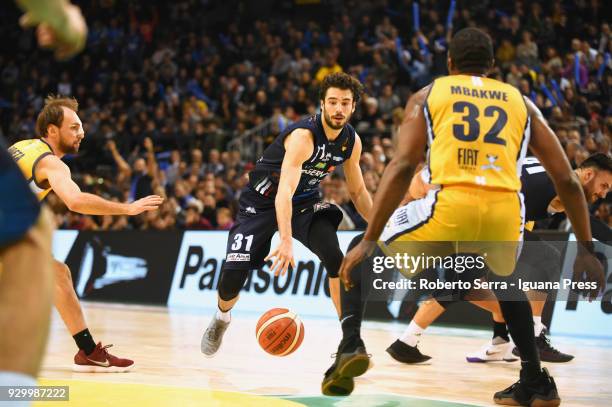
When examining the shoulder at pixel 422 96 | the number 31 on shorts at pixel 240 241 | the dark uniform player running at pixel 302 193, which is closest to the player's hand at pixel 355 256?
the shoulder at pixel 422 96

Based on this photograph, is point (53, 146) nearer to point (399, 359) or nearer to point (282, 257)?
point (282, 257)

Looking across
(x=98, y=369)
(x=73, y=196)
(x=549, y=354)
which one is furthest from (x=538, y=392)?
(x=73, y=196)

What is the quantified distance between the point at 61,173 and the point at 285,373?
7.09 ft

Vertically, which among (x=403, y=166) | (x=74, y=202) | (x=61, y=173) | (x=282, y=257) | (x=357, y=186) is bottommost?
(x=282, y=257)

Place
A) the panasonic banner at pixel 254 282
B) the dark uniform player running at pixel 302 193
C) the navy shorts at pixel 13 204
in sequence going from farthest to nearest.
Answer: the panasonic banner at pixel 254 282, the dark uniform player running at pixel 302 193, the navy shorts at pixel 13 204

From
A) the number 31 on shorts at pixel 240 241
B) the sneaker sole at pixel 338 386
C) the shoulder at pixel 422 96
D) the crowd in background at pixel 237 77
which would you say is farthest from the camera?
the crowd in background at pixel 237 77

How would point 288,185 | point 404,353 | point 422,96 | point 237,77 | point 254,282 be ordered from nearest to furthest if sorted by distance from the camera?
point 422,96 < point 288,185 < point 404,353 < point 254,282 < point 237,77

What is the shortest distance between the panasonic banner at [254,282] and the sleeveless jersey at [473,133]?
6.58 m

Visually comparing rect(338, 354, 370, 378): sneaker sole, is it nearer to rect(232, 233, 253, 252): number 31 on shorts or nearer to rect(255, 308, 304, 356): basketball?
rect(255, 308, 304, 356): basketball

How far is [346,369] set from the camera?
449 cm

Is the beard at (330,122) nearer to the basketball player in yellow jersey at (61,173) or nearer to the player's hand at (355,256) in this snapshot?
the basketball player in yellow jersey at (61,173)

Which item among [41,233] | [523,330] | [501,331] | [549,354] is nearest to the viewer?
[41,233]

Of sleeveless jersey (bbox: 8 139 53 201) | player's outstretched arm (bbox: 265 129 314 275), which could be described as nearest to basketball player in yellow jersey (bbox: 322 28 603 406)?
player's outstretched arm (bbox: 265 129 314 275)

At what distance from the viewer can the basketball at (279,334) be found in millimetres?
6027
